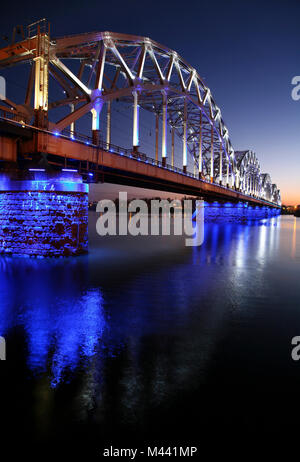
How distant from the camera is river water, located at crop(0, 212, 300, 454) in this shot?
4.73m

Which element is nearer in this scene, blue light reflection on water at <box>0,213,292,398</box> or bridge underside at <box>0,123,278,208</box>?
blue light reflection on water at <box>0,213,292,398</box>

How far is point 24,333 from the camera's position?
834 cm

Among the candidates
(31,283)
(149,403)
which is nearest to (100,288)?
(31,283)

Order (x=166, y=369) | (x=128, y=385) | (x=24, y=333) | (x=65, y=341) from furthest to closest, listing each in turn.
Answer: (x=24, y=333) < (x=65, y=341) < (x=166, y=369) < (x=128, y=385)

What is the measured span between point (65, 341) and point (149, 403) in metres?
3.34

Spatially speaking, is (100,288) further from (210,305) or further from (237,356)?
(237,356)

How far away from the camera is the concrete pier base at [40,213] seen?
18.9m

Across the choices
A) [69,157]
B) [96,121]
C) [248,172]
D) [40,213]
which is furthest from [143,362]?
[248,172]

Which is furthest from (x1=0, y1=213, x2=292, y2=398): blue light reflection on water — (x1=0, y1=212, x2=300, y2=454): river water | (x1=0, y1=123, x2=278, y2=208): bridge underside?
(x1=0, y1=123, x2=278, y2=208): bridge underside

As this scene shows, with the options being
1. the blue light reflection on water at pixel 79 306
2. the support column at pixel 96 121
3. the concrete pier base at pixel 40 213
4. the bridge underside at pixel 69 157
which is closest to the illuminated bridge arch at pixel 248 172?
the bridge underside at pixel 69 157

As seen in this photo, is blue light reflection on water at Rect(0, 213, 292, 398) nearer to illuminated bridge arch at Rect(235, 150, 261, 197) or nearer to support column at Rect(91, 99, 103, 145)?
support column at Rect(91, 99, 103, 145)

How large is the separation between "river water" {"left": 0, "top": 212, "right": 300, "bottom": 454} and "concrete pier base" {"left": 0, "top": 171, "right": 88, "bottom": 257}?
496 cm

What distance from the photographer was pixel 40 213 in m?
18.9

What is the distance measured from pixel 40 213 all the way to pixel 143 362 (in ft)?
47.1
